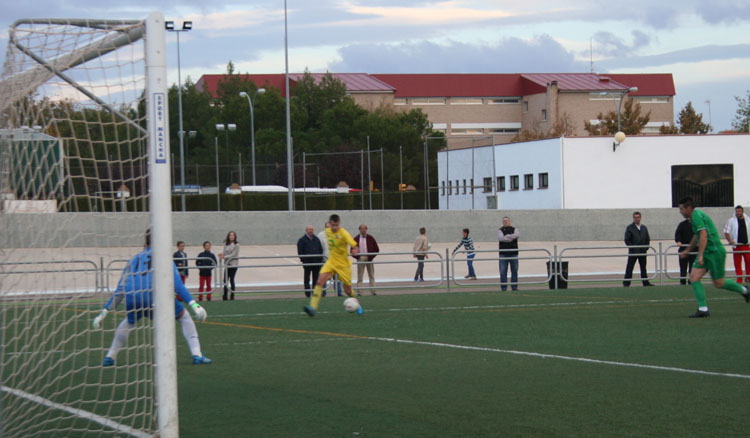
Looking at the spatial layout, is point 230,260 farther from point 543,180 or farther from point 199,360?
point 543,180

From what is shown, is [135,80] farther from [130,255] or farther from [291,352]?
[291,352]

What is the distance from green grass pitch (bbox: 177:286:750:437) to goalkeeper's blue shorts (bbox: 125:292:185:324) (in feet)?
2.58

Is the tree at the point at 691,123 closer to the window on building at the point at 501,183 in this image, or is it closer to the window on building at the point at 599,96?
the window on building at the point at 599,96

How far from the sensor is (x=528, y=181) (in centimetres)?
4875

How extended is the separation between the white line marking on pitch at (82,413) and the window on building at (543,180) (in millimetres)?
40356

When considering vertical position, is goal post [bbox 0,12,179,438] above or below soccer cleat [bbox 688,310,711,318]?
above

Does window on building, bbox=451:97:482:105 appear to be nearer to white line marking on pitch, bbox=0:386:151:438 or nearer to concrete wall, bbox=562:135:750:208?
concrete wall, bbox=562:135:750:208

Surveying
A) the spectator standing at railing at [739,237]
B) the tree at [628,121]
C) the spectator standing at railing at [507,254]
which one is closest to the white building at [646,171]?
the spectator standing at railing at [507,254]

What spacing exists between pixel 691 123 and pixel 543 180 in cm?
4142

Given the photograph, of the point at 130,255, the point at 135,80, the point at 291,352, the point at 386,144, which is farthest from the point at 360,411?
the point at 386,144

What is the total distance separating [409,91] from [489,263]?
64.8 meters

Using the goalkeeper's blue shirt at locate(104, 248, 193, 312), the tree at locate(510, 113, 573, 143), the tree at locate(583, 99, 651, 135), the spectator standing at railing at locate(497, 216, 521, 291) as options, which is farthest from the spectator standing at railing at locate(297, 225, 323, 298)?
the tree at locate(583, 99, 651, 135)

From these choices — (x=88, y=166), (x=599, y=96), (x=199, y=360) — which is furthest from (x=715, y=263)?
(x=599, y=96)

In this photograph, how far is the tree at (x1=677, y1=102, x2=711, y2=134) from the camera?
8200 cm
